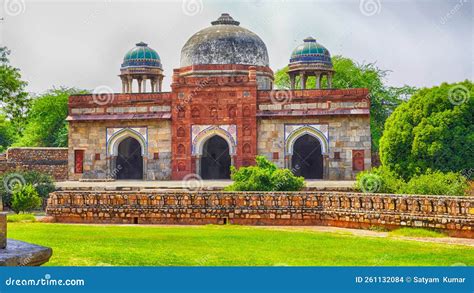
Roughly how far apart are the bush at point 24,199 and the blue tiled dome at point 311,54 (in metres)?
13.2

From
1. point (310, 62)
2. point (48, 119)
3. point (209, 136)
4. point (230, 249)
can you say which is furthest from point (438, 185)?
point (48, 119)

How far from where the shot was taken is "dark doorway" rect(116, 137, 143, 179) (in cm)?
2661

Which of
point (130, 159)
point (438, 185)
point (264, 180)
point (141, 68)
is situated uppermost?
point (141, 68)

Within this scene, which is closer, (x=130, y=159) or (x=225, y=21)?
(x=130, y=159)

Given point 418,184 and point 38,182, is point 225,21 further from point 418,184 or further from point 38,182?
point 418,184

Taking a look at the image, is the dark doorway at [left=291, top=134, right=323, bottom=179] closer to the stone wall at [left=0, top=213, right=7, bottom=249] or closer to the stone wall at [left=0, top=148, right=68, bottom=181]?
the stone wall at [left=0, top=148, right=68, bottom=181]

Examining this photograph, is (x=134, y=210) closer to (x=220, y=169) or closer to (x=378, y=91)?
(x=220, y=169)

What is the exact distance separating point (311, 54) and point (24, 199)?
13785mm

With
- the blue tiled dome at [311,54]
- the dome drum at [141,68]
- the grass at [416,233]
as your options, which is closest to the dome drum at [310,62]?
the blue tiled dome at [311,54]

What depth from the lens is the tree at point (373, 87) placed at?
3353 centimetres

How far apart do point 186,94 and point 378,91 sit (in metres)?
13.2

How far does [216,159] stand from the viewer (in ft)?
85.9

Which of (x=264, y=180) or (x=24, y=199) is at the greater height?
(x=264, y=180)

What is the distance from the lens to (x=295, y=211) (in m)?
14.6
